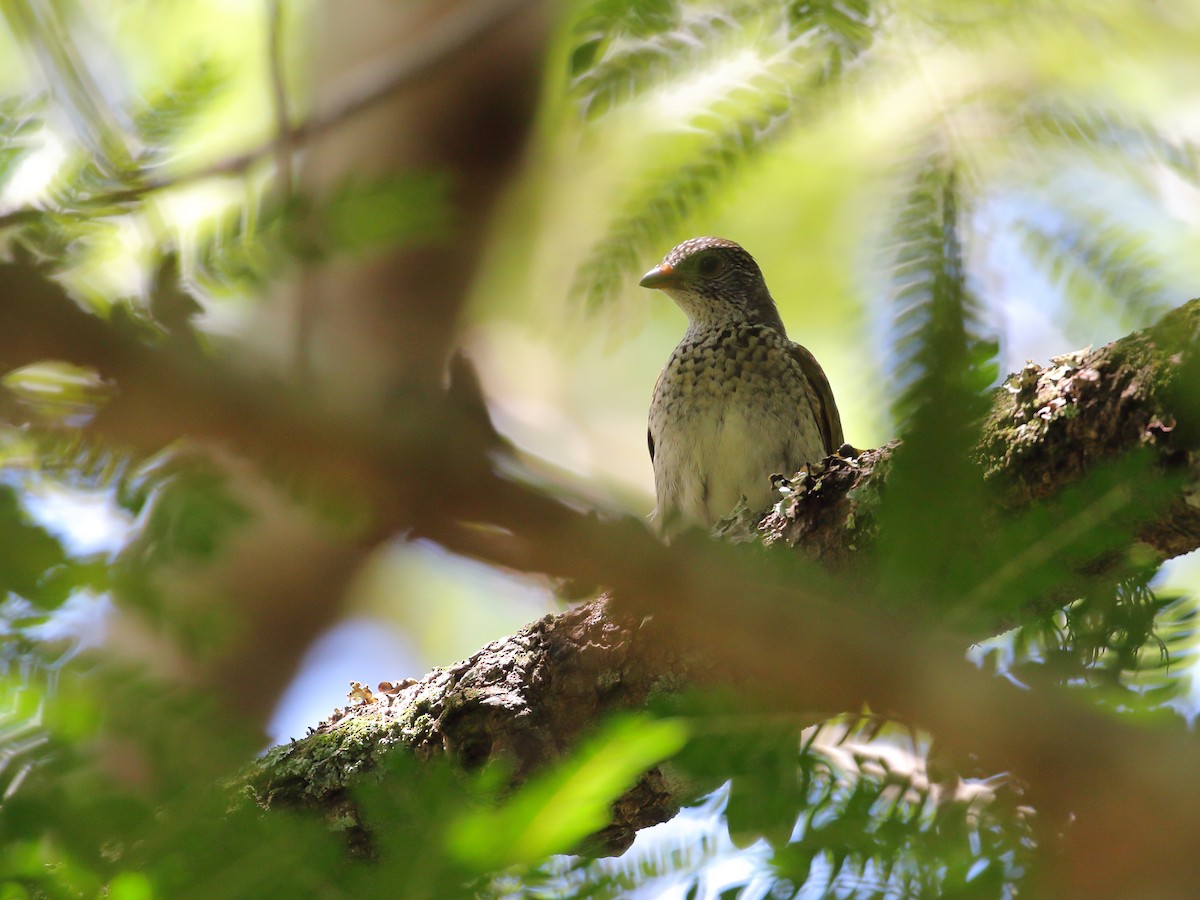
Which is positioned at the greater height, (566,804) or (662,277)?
(662,277)

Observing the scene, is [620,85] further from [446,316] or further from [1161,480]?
[446,316]

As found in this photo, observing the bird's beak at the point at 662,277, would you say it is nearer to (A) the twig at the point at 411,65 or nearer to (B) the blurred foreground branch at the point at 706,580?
(A) the twig at the point at 411,65

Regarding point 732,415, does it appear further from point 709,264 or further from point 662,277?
point 709,264

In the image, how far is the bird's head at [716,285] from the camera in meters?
5.22

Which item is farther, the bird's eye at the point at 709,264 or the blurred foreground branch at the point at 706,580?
the bird's eye at the point at 709,264

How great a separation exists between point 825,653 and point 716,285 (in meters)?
4.68

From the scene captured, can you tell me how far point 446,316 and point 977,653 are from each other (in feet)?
15.5

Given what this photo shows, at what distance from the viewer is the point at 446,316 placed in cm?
565

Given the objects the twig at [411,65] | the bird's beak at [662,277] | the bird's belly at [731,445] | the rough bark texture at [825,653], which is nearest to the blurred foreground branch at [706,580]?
the rough bark texture at [825,653]

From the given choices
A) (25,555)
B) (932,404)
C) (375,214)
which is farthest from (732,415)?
(932,404)

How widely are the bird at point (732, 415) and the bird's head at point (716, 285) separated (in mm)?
20

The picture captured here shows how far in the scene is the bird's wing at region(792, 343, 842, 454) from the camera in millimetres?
4820

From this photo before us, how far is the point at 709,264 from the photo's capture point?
538 cm

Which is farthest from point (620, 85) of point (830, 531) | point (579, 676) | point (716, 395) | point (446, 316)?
point (446, 316)
